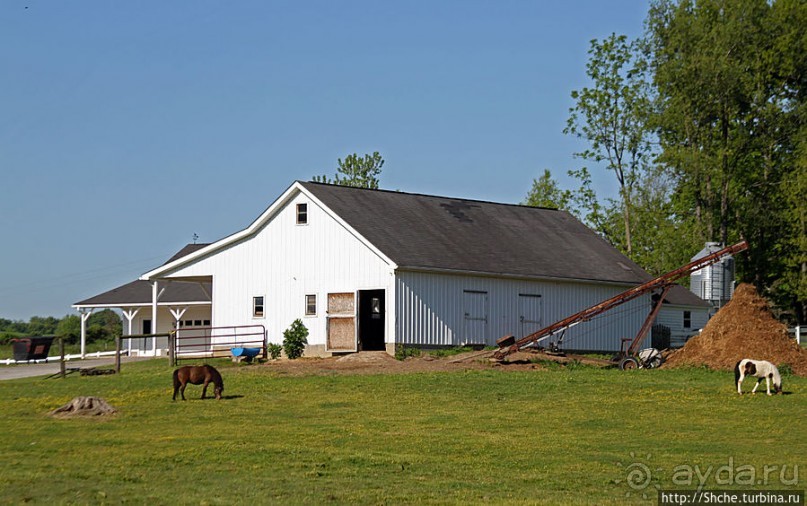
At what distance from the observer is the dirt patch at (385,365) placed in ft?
116

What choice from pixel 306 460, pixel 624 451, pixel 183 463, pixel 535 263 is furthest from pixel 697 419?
pixel 535 263

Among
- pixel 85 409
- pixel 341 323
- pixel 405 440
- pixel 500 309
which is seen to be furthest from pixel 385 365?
pixel 405 440

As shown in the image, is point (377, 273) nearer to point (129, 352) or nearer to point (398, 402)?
point (398, 402)

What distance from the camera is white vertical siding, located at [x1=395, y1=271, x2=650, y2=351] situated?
134 ft

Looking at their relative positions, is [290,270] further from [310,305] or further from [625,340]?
[625,340]

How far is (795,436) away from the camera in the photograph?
21.6m

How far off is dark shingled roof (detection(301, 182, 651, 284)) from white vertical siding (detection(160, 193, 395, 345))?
88 centimetres

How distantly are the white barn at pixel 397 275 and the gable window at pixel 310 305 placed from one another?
38 millimetres

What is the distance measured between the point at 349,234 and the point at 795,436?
22.8m

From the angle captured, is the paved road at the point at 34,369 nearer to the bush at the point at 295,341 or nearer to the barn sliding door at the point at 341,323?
the bush at the point at 295,341

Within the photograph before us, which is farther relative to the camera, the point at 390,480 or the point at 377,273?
the point at 377,273

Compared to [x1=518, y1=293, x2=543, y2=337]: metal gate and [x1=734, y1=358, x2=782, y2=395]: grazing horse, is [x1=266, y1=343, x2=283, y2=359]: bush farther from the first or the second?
[x1=734, y1=358, x2=782, y2=395]: grazing horse

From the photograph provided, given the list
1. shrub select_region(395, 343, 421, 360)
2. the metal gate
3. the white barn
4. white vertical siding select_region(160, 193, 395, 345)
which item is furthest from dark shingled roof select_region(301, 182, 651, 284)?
shrub select_region(395, 343, 421, 360)

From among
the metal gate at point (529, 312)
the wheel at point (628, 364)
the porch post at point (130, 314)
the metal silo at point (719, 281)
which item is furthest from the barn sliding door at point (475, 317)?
the porch post at point (130, 314)
